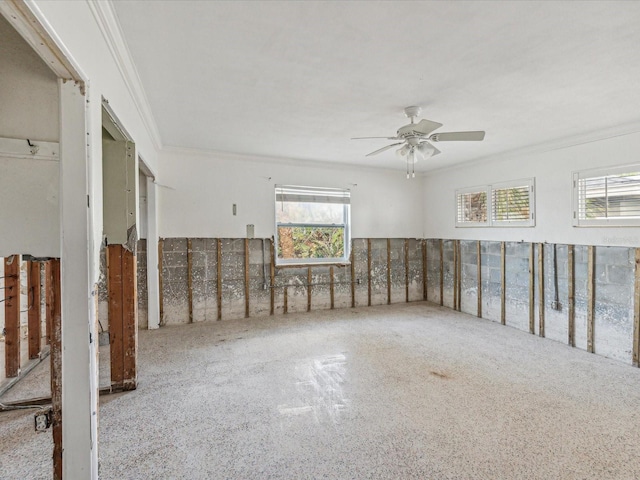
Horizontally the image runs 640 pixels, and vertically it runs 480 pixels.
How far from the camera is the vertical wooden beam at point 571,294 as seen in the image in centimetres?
400

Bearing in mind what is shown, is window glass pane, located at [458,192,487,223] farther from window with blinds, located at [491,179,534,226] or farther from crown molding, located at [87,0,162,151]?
crown molding, located at [87,0,162,151]

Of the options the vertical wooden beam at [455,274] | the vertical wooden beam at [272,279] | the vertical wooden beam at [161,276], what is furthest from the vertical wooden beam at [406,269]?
the vertical wooden beam at [161,276]

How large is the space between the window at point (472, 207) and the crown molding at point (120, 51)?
477cm

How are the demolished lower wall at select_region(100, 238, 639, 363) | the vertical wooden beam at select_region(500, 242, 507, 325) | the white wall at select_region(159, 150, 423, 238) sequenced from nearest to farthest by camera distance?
1. the demolished lower wall at select_region(100, 238, 639, 363)
2. the white wall at select_region(159, 150, 423, 238)
3. the vertical wooden beam at select_region(500, 242, 507, 325)

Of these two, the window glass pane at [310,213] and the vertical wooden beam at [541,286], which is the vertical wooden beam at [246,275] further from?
the vertical wooden beam at [541,286]

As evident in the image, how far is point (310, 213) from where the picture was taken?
5469 mm

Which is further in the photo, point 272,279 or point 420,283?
point 420,283

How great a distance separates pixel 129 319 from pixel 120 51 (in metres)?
2.03

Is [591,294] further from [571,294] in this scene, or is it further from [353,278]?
[353,278]

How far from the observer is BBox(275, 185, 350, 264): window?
529 cm

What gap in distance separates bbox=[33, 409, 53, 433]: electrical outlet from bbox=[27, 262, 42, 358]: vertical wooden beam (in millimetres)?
2465

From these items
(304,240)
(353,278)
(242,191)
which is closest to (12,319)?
(242,191)

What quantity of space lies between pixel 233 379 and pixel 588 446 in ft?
8.83

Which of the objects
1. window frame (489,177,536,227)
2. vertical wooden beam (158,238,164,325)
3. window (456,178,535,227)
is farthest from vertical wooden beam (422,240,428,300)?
vertical wooden beam (158,238,164,325)
